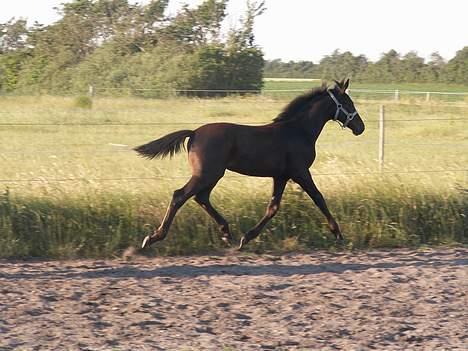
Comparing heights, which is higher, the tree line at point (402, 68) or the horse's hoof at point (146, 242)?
the tree line at point (402, 68)

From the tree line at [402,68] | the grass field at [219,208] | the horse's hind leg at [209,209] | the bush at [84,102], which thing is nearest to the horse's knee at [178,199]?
the horse's hind leg at [209,209]

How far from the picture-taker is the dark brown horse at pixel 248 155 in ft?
25.2

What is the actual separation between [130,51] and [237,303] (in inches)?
1259

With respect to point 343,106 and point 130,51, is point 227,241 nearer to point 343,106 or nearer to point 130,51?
point 343,106

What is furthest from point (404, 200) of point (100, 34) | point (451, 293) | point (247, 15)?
point (100, 34)

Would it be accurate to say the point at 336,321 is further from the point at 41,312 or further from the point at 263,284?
the point at 41,312

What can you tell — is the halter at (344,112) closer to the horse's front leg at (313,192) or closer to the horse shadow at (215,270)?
the horse's front leg at (313,192)

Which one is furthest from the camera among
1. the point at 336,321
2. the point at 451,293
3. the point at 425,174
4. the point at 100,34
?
the point at 100,34

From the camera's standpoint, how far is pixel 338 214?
28.3ft

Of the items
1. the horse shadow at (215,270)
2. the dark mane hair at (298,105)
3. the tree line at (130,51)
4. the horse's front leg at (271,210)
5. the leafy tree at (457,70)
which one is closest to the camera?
the horse shadow at (215,270)

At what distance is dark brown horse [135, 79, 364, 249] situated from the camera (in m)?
7.67

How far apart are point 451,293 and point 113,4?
114ft

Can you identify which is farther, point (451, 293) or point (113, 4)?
point (113, 4)

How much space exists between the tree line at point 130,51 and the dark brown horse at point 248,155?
81.3ft
